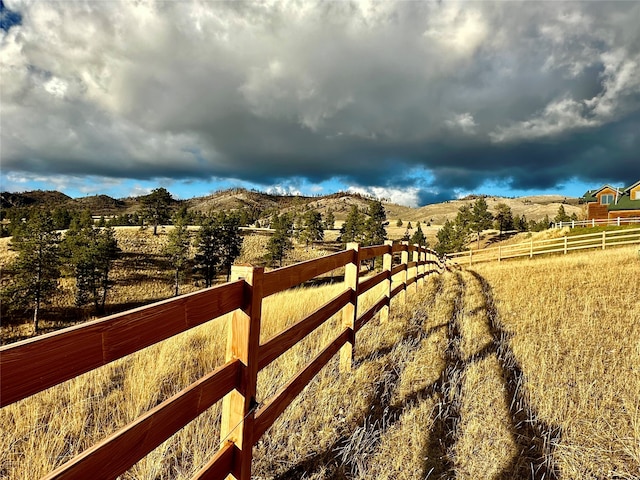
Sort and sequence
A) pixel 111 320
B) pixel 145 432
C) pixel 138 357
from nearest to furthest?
pixel 111 320
pixel 145 432
pixel 138 357

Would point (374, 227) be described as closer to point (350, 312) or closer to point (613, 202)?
point (613, 202)

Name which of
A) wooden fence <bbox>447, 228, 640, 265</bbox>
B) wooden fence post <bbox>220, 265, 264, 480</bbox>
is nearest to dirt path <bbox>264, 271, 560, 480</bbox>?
wooden fence post <bbox>220, 265, 264, 480</bbox>

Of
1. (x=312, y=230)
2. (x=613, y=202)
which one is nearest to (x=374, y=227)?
(x=312, y=230)

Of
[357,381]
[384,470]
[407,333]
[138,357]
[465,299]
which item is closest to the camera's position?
[384,470]

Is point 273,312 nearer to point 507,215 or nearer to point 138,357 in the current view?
point 138,357

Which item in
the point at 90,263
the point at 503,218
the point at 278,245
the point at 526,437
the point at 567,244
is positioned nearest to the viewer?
the point at 526,437

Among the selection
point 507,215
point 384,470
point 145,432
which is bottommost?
point 384,470

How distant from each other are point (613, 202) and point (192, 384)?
2358 inches

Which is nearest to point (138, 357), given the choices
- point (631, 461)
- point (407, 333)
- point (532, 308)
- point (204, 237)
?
point (407, 333)

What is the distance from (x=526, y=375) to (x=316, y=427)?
278cm

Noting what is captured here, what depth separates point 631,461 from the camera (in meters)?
2.98

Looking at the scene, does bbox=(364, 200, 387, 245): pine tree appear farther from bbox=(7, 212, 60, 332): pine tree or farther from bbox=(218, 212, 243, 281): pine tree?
bbox=(7, 212, 60, 332): pine tree

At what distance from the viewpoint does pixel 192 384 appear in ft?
6.51

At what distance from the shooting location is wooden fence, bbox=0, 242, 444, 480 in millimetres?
1273
